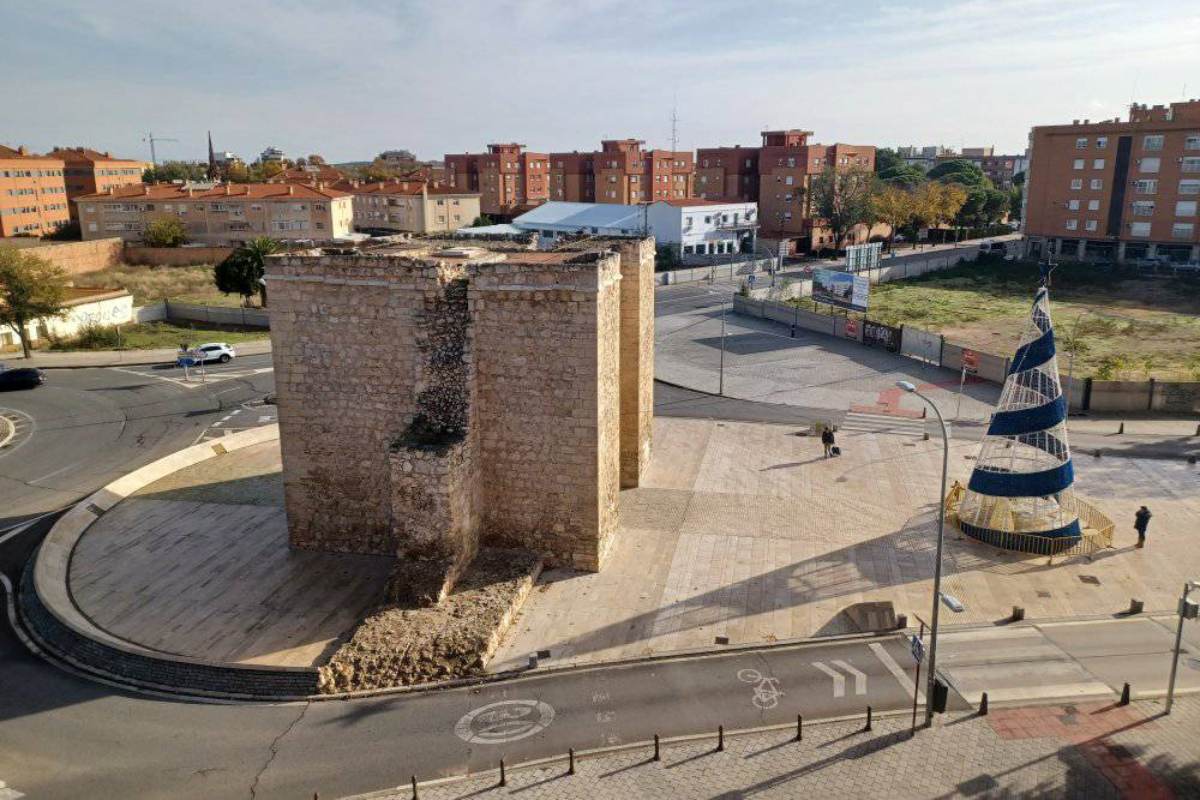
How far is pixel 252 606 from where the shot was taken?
2080 centimetres

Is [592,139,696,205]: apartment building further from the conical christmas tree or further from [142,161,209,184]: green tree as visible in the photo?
the conical christmas tree

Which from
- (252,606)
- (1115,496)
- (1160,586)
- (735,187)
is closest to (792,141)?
(735,187)

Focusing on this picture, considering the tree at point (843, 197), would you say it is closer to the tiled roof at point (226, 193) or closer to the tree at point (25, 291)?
the tiled roof at point (226, 193)

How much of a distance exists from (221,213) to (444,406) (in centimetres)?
7307

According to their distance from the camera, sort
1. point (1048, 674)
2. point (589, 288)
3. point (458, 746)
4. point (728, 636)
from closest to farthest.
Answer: point (458, 746)
point (1048, 674)
point (728, 636)
point (589, 288)

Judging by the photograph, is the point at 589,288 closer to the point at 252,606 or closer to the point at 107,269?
the point at 252,606

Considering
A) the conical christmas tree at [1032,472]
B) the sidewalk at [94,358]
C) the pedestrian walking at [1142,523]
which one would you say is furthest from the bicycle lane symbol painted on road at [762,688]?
the sidewalk at [94,358]

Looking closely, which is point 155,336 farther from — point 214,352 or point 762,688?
point 762,688

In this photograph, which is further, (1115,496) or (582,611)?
(1115,496)

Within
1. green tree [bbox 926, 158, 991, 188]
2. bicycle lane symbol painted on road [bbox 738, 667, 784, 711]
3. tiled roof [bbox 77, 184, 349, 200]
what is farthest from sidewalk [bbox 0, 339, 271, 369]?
green tree [bbox 926, 158, 991, 188]

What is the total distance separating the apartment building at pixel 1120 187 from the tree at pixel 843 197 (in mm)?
16155

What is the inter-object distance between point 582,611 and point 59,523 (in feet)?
53.8

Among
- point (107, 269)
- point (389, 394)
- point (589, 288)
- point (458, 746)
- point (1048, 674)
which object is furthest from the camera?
point (107, 269)

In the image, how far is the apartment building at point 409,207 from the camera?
9695 cm
